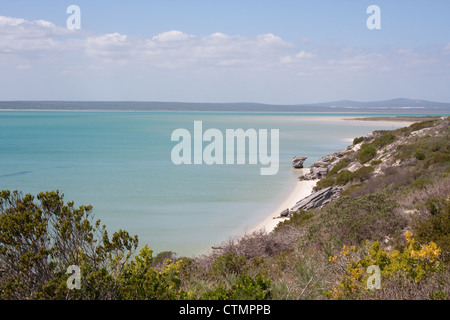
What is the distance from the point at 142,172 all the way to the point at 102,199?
10.1 metres

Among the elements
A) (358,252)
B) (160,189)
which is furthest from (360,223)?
(160,189)

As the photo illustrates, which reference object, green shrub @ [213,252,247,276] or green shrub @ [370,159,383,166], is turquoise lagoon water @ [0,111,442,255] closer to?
green shrub @ [370,159,383,166]

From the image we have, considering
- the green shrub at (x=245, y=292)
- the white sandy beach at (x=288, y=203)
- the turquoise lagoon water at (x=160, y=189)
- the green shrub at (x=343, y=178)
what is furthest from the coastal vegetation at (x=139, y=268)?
the green shrub at (x=343, y=178)

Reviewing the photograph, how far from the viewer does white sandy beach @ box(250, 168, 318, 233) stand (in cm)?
1622

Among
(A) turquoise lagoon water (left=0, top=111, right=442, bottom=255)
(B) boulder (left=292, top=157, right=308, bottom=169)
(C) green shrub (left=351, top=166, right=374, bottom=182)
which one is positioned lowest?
(A) turquoise lagoon water (left=0, top=111, right=442, bottom=255)

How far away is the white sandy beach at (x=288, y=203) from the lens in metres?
16.2

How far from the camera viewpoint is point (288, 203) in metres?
20.4

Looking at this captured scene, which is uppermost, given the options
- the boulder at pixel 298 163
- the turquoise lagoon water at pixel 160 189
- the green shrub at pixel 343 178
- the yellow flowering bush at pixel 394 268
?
the yellow flowering bush at pixel 394 268

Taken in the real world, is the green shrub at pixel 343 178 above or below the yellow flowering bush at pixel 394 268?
below

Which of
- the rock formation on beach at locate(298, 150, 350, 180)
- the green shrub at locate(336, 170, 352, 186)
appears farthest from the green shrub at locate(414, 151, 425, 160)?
the rock formation on beach at locate(298, 150, 350, 180)

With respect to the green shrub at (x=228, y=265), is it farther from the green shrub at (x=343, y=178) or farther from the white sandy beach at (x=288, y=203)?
the green shrub at (x=343, y=178)

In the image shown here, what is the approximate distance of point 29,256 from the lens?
13.1ft

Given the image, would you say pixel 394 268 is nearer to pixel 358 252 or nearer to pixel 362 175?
pixel 358 252
